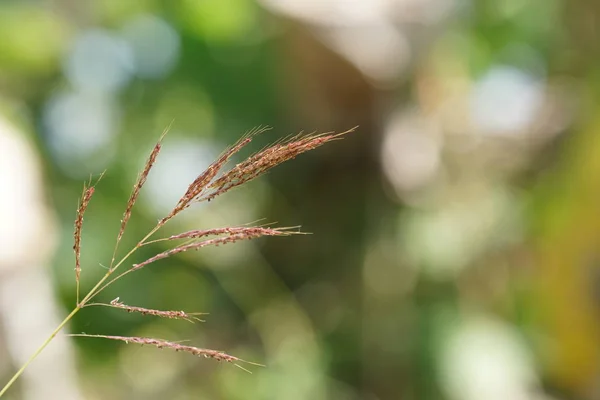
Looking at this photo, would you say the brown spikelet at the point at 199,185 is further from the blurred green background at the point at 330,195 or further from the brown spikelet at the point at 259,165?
the blurred green background at the point at 330,195

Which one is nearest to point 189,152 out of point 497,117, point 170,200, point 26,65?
point 170,200

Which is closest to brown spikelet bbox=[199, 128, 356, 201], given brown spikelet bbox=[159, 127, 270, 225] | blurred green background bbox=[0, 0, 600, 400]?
brown spikelet bbox=[159, 127, 270, 225]

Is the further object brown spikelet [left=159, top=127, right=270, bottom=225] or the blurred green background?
the blurred green background

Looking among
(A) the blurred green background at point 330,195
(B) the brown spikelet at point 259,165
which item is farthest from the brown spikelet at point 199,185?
(A) the blurred green background at point 330,195

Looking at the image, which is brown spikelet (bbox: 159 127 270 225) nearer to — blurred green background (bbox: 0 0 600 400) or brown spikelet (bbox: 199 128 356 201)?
brown spikelet (bbox: 199 128 356 201)

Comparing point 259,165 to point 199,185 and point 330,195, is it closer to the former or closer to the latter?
point 199,185

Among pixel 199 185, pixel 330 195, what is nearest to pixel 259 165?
pixel 199 185

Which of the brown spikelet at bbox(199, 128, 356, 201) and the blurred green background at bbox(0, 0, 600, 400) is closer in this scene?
the brown spikelet at bbox(199, 128, 356, 201)

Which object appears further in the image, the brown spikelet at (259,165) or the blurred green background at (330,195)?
the blurred green background at (330,195)

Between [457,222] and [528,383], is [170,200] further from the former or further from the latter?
[528,383]
